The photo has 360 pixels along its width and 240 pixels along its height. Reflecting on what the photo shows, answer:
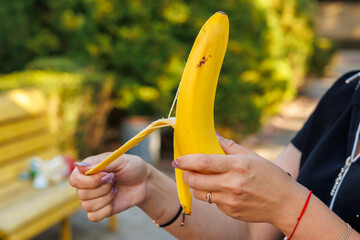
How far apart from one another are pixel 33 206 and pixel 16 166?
0.73 m

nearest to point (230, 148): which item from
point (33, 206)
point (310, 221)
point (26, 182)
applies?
point (310, 221)

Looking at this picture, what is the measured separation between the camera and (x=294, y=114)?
435 inches

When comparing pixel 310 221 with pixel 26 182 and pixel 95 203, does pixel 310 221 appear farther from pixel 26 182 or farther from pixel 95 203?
pixel 26 182

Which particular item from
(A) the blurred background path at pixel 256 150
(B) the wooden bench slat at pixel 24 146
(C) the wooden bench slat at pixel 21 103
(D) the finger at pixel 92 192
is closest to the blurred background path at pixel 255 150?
(A) the blurred background path at pixel 256 150

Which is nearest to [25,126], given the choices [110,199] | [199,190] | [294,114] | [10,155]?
[10,155]

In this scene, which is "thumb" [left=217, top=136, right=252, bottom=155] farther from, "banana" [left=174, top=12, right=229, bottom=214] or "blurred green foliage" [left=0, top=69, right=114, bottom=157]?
"blurred green foliage" [left=0, top=69, right=114, bottom=157]

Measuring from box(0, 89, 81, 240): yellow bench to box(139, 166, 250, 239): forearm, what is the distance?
193 cm

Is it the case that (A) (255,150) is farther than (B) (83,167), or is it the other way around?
(A) (255,150)

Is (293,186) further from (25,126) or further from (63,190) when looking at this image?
(25,126)

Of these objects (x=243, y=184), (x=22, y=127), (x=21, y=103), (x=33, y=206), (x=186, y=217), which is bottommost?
(x=33, y=206)

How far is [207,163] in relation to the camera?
96 cm

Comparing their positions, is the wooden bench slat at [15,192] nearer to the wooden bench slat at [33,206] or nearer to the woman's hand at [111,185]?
the wooden bench slat at [33,206]

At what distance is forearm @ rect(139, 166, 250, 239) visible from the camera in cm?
151

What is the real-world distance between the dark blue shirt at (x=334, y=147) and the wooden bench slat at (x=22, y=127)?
9.71ft
